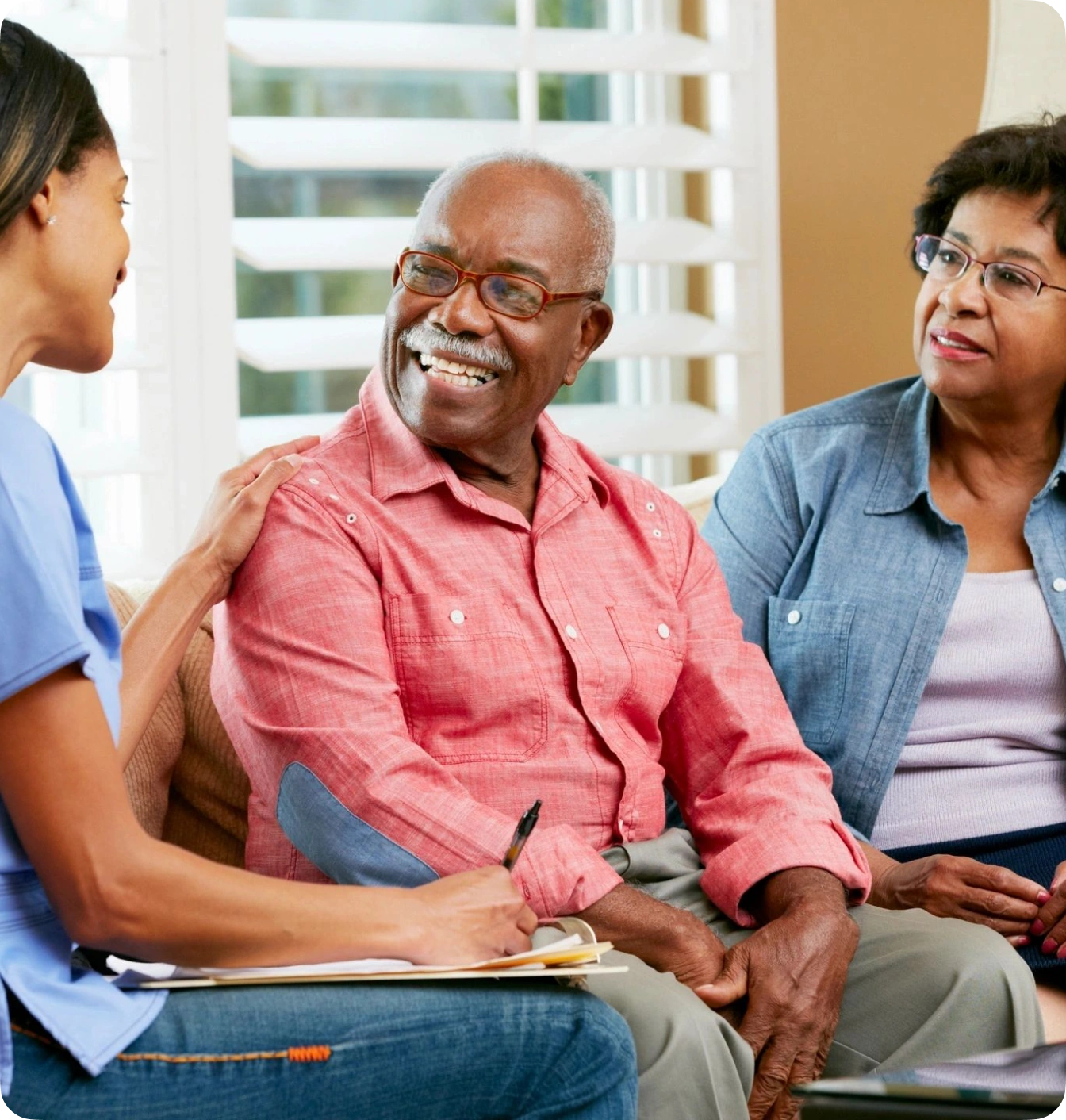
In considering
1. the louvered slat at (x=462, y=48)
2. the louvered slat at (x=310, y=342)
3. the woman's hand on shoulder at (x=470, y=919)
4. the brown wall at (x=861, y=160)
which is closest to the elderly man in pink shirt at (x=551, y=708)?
the woman's hand on shoulder at (x=470, y=919)

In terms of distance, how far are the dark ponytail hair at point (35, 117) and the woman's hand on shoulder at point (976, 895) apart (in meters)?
1.29

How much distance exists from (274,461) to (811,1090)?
0.98 m

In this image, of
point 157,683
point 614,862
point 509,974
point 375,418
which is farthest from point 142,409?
point 509,974

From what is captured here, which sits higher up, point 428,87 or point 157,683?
point 428,87

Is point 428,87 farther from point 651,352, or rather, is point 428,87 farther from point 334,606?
point 334,606

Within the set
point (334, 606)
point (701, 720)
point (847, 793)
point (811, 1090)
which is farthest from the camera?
point (847, 793)

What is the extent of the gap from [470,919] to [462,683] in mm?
387

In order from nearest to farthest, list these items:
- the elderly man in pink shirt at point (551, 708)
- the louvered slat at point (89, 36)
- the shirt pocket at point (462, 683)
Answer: the elderly man in pink shirt at point (551, 708) < the shirt pocket at point (462, 683) < the louvered slat at point (89, 36)

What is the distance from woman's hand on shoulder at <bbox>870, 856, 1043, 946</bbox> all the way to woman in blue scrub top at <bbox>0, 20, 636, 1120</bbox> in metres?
0.66

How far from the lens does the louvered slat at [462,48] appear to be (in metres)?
2.65

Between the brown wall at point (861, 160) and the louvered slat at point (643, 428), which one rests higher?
the brown wall at point (861, 160)

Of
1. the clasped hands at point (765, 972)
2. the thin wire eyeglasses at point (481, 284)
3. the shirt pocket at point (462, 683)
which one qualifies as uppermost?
the thin wire eyeglasses at point (481, 284)

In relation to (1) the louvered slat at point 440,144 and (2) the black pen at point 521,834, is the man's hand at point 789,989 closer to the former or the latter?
(2) the black pen at point 521,834

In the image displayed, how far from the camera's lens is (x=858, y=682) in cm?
219
